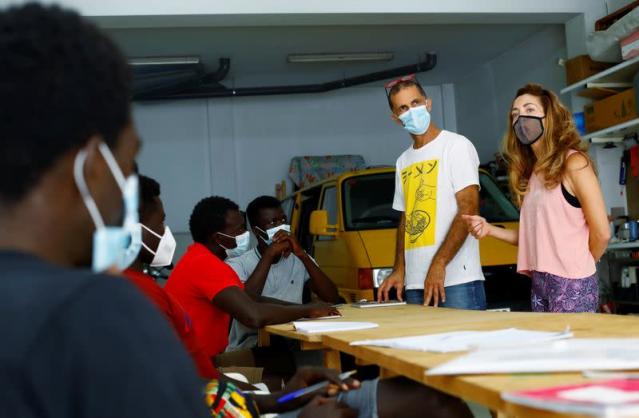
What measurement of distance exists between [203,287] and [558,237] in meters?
1.37

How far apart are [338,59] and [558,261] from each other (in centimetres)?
659

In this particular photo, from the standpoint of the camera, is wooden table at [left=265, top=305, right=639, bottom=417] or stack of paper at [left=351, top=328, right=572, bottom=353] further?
stack of paper at [left=351, top=328, right=572, bottom=353]

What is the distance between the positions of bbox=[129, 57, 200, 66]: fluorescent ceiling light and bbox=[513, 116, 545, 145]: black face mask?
6.31 m

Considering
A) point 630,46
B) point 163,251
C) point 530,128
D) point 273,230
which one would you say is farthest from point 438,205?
point 630,46

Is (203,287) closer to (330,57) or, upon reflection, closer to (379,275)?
(379,275)

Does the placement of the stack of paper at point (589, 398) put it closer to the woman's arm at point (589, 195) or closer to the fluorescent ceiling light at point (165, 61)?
the woman's arm at point (589, 195)

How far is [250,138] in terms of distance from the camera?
1089cm

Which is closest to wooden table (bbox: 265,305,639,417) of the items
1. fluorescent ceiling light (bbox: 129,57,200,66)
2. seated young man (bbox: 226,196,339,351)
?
seated young man (bbox: 226,196,339,351)

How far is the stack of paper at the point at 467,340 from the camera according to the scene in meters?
1.68

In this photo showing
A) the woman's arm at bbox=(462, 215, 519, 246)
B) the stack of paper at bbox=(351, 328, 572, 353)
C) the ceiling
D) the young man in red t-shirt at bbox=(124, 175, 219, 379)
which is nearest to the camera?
the stack of paper at bbox=(351, 328, 572, 353)

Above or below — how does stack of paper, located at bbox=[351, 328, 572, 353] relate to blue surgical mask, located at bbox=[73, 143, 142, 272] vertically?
below

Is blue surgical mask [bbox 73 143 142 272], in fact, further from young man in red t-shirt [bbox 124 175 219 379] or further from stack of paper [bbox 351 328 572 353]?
young man in red t-shirt [bbox 124 175 219 379]

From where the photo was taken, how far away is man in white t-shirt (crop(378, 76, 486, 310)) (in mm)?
3377

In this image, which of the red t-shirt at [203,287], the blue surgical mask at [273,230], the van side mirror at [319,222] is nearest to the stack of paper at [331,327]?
the red t-shirt at [203,287]
